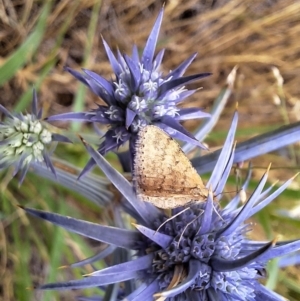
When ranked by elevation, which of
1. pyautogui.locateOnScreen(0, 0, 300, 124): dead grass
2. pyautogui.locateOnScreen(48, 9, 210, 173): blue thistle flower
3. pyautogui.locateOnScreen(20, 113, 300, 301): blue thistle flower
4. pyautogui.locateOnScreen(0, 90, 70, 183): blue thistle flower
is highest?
pyautogui.locateOnScreen(0, 0, 300, 124): dead grass

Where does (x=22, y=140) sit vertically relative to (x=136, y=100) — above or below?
below

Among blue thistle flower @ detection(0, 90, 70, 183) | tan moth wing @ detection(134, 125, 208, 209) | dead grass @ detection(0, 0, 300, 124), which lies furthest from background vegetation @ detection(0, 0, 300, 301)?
tan moth wing @ detection(134, 125, 208, 209)

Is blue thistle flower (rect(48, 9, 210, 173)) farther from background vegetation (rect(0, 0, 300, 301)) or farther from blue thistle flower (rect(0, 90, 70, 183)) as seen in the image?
background vegetation (rect(0, 0, 300, 301))

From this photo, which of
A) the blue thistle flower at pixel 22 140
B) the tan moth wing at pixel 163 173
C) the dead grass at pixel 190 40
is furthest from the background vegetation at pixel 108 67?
the tan moth wing at pixel 163 173

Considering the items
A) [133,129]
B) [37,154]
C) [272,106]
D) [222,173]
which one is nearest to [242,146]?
[222,173]

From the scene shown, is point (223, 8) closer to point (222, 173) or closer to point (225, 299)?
point (222, 173)

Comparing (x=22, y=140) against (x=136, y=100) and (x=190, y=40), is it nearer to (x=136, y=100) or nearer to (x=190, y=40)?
(x=136, y=100)

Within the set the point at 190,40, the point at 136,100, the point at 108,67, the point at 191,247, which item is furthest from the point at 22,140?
the point at 190,40
